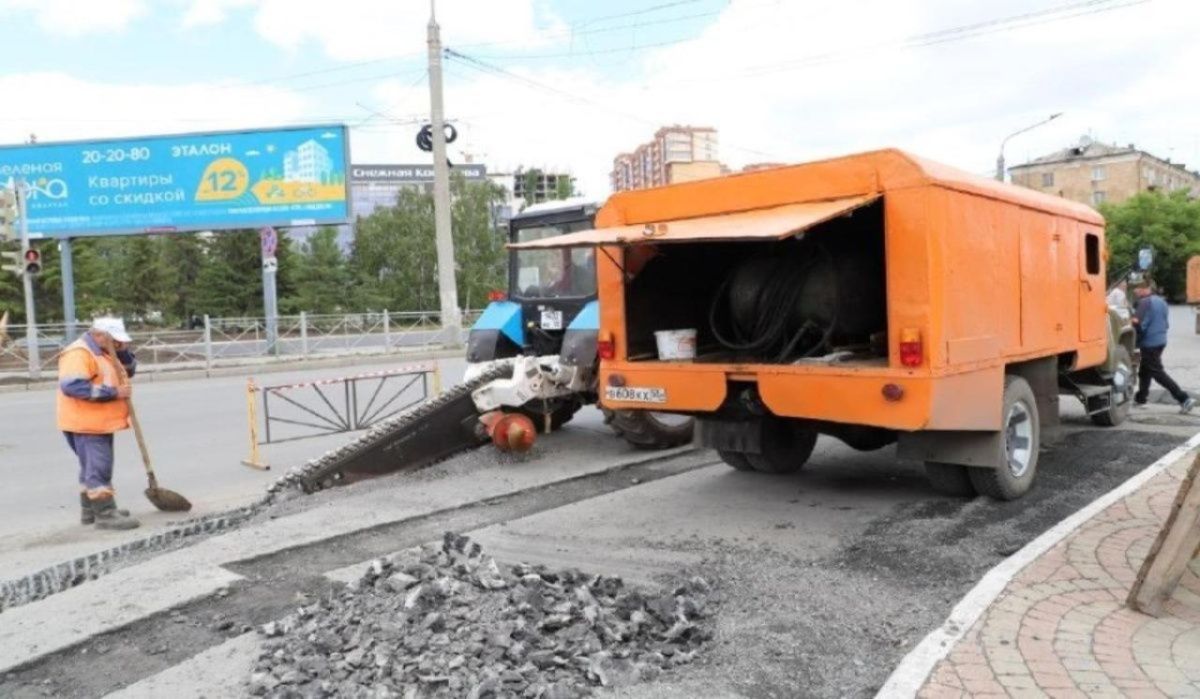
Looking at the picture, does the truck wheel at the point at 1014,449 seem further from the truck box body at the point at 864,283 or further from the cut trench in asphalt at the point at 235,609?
the cut trench in asphalt at the point at 235,609

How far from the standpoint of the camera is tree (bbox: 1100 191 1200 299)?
208 feet

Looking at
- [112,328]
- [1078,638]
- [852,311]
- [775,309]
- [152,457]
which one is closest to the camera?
[1078,638]

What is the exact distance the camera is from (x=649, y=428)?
8.31 m

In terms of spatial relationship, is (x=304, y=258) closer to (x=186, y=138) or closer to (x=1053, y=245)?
(x=186, y=138)

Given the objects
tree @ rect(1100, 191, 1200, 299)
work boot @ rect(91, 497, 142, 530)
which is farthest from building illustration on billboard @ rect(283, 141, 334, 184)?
tree @ rect(1100, 191, 1200, 299)

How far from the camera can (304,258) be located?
5219 cm

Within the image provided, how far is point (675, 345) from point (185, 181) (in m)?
25.3

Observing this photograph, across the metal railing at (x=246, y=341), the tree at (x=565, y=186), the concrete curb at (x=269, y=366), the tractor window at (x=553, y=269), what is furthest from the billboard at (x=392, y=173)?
the tractor window at (x=553, y=269)

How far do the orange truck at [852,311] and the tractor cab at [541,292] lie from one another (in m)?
2.23

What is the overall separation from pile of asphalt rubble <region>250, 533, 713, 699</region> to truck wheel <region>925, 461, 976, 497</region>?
2.48m

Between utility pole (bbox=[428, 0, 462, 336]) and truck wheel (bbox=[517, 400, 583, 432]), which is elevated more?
utility pole (bbox=[428, 0, 462, 336])

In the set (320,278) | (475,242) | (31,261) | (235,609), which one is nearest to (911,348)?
(235,609)

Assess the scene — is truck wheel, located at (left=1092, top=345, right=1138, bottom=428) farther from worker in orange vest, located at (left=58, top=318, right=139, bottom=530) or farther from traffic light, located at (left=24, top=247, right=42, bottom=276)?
traffic light, located at (left=24, top=247, right=42, bottom=276)

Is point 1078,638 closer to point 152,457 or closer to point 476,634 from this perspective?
point 476,634
